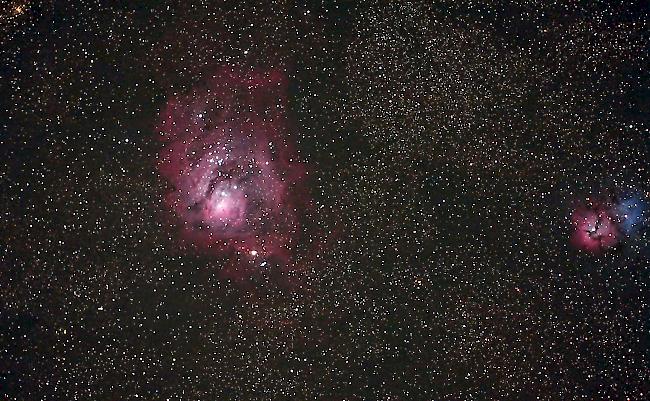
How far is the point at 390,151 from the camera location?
1.48 ft

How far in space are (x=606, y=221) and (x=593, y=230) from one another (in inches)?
0.5

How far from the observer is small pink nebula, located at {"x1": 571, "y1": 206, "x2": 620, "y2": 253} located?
1.48 feet

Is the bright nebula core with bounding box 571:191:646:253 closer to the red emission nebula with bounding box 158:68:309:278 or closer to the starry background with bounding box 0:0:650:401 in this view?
the starry background with bounding box 0:0:650:401

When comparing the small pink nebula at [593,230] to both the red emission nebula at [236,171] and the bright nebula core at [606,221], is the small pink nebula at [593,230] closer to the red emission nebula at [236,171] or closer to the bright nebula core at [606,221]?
the bright nebula core at [606,221]

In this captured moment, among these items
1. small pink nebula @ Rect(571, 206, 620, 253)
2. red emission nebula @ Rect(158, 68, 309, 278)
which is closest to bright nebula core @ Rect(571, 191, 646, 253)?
small pink nebula @ Rect(571, 206, 620, 253)

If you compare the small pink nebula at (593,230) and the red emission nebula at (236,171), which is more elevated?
the red emission nebula at (236,171)

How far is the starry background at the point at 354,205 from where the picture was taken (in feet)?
1.44

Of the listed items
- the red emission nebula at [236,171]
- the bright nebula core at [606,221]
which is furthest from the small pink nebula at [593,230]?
the red emission nebula at [236,171]

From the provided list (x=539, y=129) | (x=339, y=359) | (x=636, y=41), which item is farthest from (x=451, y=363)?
(x=636, y=41)

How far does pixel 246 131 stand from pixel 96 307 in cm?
19

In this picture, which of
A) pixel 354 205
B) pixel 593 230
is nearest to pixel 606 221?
pixel 593 230

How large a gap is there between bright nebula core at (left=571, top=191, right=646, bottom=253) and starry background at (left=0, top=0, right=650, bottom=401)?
0.03ft

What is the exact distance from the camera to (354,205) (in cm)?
45

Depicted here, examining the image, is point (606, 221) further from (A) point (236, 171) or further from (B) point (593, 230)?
(A) point (236, 171)
